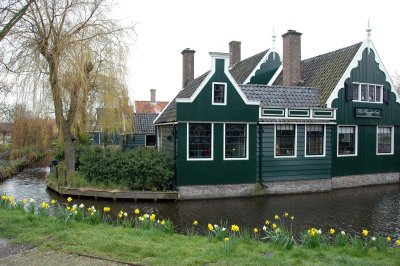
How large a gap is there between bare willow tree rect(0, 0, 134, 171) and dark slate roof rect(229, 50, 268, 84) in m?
8.42

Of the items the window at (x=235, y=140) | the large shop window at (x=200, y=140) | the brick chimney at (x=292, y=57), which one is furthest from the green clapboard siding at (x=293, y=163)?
the brick chimney at (x=292, y=57)

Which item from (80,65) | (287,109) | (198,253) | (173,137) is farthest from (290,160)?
(198,253)

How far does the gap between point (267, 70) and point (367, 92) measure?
20.8ft

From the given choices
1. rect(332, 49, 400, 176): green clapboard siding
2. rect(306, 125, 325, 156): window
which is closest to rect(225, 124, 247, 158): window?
rect(306, 125, 325, 156): window

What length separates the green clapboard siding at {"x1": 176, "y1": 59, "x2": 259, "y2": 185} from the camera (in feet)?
50.8

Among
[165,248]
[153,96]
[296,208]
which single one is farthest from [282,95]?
[153,96]

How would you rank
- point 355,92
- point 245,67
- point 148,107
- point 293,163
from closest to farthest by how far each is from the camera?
point 293,163, point 355,92, point 245,67, point 148,107

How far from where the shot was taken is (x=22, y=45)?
53.9ft

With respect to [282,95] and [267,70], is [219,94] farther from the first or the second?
[267,70]

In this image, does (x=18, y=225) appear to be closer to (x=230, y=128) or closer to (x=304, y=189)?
(x=230, y=128)

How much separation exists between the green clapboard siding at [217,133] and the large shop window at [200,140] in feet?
0.86

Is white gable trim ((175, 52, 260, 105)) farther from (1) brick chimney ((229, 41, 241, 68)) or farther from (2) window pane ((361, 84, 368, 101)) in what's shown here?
(1) brick chimney ((229, 41, 241, 68))

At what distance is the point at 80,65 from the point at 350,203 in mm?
12807

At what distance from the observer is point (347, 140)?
19391 mm
